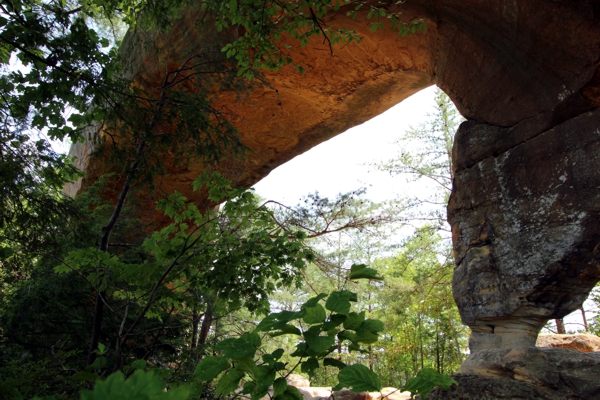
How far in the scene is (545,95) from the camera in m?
4.48

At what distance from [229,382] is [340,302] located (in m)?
0.41

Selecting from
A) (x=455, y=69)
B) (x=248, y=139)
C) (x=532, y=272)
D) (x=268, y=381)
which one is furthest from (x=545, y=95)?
(x=248, y=139)

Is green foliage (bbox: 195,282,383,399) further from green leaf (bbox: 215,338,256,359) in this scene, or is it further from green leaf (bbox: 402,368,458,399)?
green leaf (bbox: 402,368,458,399)

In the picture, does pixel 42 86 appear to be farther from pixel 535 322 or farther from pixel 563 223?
pixel 535 322

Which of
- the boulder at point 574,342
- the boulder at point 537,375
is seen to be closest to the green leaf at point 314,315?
the boulder at point 537,375

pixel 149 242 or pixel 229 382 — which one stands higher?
pixel 149 242

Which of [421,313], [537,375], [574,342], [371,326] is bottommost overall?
[537,375]

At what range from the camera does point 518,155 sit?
4.56 metres

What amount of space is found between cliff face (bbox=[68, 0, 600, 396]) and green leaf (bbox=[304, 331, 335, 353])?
3.76 m

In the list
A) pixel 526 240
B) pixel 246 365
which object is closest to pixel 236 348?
pixel 246 365

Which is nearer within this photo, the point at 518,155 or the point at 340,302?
the point at 340,302

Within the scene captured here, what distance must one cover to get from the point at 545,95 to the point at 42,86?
4.99 m

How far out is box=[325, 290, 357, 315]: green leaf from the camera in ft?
3.56

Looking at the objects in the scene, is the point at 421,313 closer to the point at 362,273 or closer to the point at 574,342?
the point at 574,342
